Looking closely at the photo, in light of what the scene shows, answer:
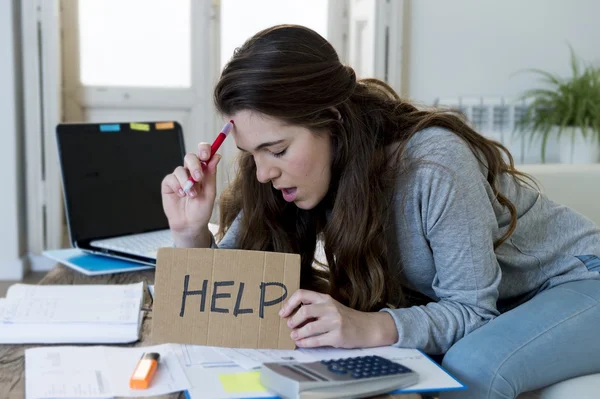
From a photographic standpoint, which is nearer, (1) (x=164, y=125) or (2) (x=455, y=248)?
(2) (x=455, y=248)

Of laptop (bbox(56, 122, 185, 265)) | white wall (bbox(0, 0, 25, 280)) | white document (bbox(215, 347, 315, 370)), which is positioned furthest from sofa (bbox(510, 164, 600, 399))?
white wall (bbox(0, 0, 25, 280))

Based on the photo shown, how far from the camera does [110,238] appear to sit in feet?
5.40

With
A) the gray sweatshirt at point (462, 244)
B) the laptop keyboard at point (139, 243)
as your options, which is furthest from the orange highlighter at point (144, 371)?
the laptop keyboard at point (139, 243)

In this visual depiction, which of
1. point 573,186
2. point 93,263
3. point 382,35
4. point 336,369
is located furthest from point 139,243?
point 382,35

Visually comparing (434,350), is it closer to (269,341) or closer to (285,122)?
(269,341)

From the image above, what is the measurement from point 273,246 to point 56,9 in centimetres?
252

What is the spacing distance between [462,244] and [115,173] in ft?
2.93

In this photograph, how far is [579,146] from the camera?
3.49 metres

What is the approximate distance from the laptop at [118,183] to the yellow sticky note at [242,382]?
0.66m

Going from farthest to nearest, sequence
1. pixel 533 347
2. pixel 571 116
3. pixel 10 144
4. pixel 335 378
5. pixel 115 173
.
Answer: pixel 571 116 → pixel 10 144 → pixel 115 173 → pixel 533 347 → pixel 335 378

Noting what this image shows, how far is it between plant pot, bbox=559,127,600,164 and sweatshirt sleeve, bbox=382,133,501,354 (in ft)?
8.32

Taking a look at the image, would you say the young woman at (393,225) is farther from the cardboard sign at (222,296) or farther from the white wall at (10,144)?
the white wall at (10,144)

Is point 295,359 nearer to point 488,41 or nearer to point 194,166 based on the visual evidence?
point 194,166

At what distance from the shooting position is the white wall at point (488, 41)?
3693 mm
